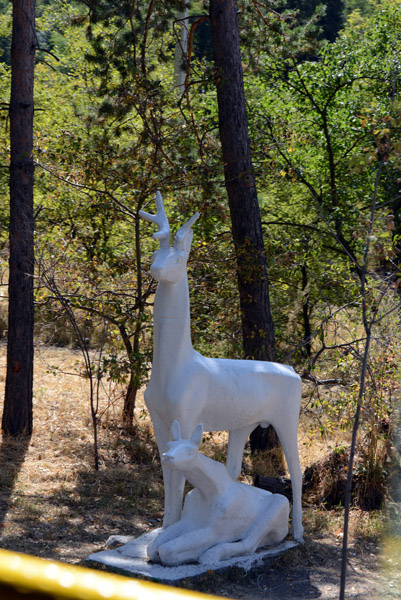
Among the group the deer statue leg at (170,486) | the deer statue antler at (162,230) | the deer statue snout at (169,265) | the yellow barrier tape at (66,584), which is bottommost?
the deer statue leg at (170,486)

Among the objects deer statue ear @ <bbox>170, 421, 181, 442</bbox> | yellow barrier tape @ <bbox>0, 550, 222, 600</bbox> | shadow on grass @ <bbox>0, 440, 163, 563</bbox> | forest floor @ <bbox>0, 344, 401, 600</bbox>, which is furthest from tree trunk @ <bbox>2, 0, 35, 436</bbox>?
yellow barrier tape @ <bbox>0, 550, 222, 600</bbox>

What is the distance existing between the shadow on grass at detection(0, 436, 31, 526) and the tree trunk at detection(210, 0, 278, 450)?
10.3 feet

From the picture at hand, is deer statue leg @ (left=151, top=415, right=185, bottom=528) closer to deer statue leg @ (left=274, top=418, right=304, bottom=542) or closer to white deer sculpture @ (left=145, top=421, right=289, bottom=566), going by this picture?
white deer sculpture @ (left=145, top=421, right=289, bottom=566)

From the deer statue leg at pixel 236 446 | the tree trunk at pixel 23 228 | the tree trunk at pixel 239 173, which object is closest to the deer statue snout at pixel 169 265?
the deer statue leg at pixel 236 446

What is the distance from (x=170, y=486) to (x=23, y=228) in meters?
4.88

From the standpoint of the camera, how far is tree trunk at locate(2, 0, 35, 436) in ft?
29.4

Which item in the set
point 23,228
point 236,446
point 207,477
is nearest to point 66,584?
point 207,477

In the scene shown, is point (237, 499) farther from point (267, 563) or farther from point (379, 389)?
point (379, 389)

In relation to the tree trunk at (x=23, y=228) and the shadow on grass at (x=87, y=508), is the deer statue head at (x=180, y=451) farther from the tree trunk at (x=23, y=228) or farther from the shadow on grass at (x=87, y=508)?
the tree trunk at (x=23, y=228)

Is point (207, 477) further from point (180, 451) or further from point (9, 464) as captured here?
point (9, 464)

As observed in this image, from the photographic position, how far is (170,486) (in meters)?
5.23

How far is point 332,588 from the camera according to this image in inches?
200

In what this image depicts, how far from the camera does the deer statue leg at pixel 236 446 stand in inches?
230

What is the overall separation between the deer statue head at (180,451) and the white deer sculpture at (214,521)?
2cm
